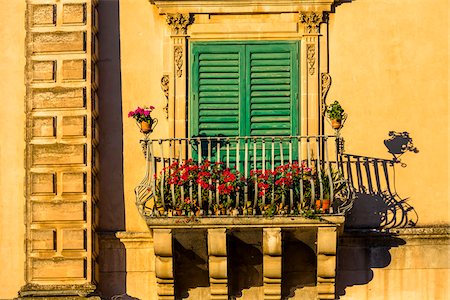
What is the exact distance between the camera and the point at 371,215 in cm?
1938

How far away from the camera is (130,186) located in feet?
64.2

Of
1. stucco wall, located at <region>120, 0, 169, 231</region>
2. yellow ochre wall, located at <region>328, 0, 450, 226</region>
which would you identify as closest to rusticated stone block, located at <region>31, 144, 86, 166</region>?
stucco wall, located at <region>120, 0, 169, 231</region>

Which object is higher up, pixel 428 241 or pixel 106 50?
pixel 106 50

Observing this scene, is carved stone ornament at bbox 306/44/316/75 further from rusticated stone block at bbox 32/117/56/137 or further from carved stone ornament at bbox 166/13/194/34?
rusticated stone block at bbox 32/117/56/137

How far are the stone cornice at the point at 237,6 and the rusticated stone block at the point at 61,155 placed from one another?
7.24 feet

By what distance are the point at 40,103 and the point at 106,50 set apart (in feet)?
3.92

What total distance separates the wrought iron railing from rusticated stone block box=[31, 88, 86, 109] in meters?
1.06

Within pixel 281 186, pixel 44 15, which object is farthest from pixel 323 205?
pixel 44 15

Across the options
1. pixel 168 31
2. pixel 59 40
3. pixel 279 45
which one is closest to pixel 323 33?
pixel 279 45

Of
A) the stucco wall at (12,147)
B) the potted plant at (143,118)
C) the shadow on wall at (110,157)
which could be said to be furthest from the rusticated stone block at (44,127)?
the potted plant at (143,118)

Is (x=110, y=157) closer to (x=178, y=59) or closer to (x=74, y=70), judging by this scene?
(x=74, y=70)

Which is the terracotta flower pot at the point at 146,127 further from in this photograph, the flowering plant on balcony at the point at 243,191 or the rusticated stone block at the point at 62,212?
the rusticated stone block at the point at 62,212

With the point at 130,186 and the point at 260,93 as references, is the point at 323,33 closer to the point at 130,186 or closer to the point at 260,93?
the point at 260,93

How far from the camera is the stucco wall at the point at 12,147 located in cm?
1925
